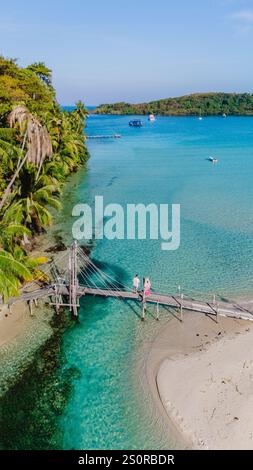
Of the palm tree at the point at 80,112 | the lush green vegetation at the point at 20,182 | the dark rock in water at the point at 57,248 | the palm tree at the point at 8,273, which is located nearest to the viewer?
the palm tree at the point at 8,273

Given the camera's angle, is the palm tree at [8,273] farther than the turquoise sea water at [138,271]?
Yes

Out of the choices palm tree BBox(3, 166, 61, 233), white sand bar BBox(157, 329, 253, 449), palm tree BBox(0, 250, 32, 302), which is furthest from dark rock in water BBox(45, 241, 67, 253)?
white sand bar BBox(157, 329, 253, 449)

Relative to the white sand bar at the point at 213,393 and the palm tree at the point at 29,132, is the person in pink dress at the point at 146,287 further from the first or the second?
the palm tree at the point at 29,132

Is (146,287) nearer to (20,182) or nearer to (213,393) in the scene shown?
(213,393)

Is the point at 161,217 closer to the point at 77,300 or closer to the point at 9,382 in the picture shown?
the point at 77,300

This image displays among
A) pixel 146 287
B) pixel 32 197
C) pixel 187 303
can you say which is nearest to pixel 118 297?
pixel 146 287

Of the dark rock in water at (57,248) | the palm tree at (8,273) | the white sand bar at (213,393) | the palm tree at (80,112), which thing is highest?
the palm tree at (80,112)

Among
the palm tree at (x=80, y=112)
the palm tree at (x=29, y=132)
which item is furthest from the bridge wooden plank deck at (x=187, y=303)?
the palm tree at (x=80, y=112)
